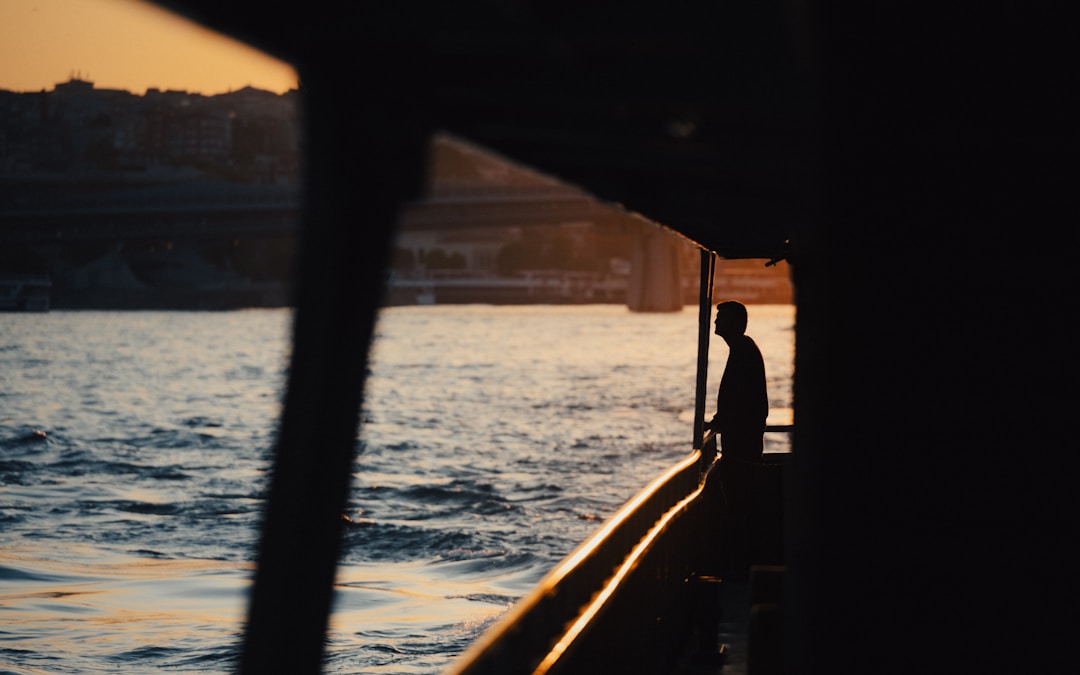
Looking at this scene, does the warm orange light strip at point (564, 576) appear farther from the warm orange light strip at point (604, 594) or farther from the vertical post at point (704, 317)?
the vertical post at point (704, 317)

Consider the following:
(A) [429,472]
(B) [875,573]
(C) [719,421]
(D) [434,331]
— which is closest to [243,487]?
(A) [429,472]

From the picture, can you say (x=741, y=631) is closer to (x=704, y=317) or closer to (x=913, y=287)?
(x=704, y=317)

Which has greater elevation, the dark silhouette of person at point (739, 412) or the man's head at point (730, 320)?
the man's head at point (730, 320)

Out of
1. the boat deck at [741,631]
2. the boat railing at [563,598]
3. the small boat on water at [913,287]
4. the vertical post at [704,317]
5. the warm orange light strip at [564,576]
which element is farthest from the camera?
the vertical post at [704,317]

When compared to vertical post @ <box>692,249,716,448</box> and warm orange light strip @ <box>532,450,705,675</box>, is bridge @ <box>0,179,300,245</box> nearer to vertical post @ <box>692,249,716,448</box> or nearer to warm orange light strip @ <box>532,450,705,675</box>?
vertical post @ <box>692,249,716,448</box>

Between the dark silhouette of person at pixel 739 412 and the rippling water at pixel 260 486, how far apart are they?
7.21 meters

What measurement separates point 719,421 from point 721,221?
233cm

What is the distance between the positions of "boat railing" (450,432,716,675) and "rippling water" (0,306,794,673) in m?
1.23

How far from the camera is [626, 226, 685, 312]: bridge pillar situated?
13225 cm

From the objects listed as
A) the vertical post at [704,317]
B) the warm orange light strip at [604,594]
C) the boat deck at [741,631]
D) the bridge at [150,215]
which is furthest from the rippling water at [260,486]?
the bridge at [150,215]

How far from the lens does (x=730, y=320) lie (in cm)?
1034

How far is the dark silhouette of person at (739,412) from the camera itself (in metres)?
10.2

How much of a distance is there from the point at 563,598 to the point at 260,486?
3766 cm

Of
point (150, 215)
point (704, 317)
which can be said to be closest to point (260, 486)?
point (704, 317)
